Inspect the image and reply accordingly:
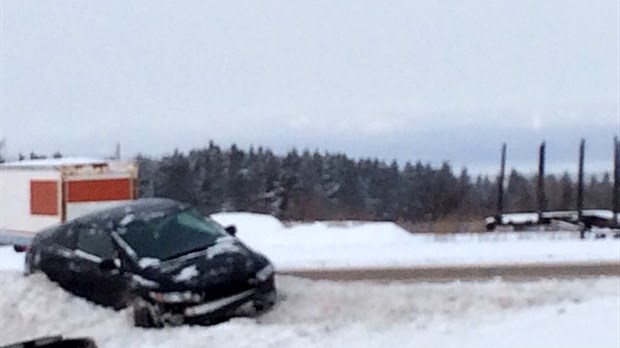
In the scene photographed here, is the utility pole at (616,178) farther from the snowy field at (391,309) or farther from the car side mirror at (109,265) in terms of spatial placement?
the car side mirror at (109,265)

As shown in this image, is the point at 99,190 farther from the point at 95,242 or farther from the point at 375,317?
the point at 375,317

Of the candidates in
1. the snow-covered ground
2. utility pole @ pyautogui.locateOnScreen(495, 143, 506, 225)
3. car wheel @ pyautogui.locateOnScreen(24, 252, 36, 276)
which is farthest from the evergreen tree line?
car wheel @ pyautogui.locateOnScreen(24, 252, 36, 276)

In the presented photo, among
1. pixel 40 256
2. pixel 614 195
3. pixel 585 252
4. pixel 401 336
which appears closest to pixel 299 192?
pixel 614 195

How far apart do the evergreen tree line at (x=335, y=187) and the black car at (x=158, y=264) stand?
36.4 metres

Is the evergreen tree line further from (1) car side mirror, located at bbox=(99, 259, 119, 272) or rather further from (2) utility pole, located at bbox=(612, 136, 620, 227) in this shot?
(1) car side mirror, located at bbox=(99, 259, 119, 272)

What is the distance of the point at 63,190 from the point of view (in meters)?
29.2

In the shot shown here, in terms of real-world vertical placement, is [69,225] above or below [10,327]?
above

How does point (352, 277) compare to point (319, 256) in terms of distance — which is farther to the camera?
point (319, 256)

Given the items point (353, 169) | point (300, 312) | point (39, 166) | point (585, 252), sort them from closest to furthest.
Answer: point (300, 312) < point (585, 252) < point (39, 166) < point (353, 169)

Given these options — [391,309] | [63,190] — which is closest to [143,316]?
[391,309]

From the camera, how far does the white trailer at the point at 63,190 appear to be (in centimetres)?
2916

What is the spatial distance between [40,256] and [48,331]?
2488mm

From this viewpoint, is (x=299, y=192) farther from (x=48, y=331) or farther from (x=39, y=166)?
(x=48, y=331)

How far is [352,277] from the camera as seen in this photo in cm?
2136
